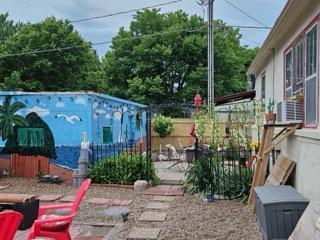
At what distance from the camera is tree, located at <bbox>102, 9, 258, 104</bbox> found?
2852cm

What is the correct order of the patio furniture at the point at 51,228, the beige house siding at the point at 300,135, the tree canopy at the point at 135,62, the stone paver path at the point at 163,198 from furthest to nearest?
1. the tree canopy at the point at 135,62
2. the stone paver path at the point at 163,198
3. the beige house siding at the point at 300,135
4. the patio furniture at the point at 51,228

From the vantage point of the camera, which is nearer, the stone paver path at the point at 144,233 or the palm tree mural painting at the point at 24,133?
the stone paver path at the point at 144,233

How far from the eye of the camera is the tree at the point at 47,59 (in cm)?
2728

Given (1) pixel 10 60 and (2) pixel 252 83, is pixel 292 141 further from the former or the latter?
(1) pixel 10 60

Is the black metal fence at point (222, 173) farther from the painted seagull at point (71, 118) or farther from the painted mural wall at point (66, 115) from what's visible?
the painted seagull at point (71, 118)

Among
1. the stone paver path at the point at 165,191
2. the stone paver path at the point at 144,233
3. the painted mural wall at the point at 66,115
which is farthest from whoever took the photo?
the painted mural wall at the point at 66,115

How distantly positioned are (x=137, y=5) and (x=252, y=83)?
6317 millimetres

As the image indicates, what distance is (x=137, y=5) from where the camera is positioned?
65.1 ft

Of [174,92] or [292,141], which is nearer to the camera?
[292,141]

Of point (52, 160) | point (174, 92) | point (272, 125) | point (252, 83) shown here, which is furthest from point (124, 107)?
point (174, 92)

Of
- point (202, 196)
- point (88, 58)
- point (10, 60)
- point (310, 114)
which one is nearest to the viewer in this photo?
point (310, 114)

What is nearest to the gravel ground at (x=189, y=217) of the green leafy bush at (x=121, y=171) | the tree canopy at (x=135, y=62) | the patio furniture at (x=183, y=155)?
the green leafy bush at (x=121, y=171)

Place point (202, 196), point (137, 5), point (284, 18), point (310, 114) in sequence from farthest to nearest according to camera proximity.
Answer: point (137, 5) → point (202, 196) → point (284, 18) → point (310, 114)

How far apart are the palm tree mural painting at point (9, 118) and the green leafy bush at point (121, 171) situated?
2.56 meters
